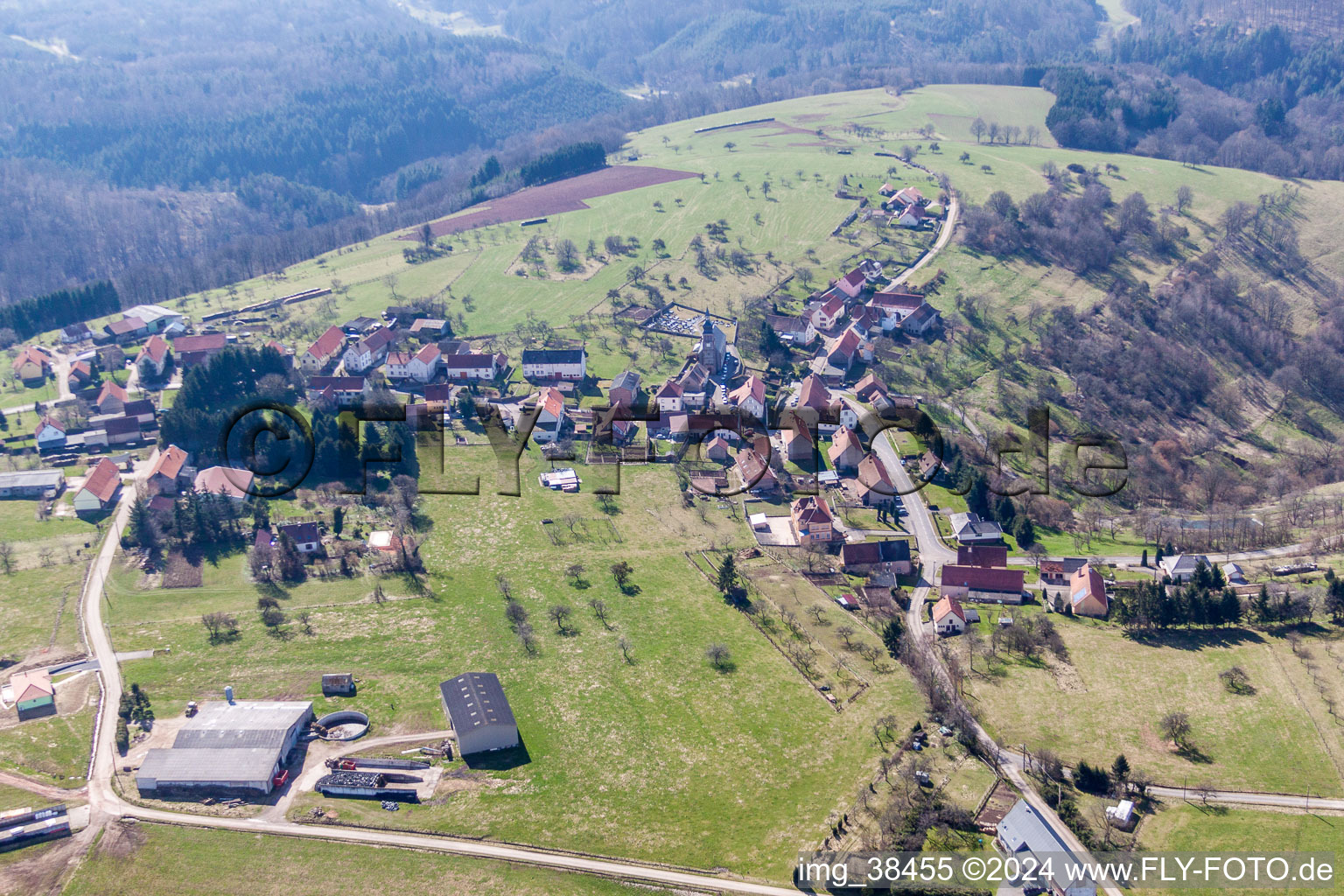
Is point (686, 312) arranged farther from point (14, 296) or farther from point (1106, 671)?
point (14, 296)

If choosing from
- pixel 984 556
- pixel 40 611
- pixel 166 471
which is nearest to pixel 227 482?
pixel 166 471

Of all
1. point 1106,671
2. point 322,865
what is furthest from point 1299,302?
point 322,865

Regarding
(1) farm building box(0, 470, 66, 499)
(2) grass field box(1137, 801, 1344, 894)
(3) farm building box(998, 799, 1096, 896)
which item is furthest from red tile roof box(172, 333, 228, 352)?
(2) grass field box(1137, 801, 1344, 894)

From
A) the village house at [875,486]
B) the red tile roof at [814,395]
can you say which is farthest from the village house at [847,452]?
the red tile roof at [814,395]

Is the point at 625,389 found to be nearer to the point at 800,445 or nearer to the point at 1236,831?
the point at 800,445

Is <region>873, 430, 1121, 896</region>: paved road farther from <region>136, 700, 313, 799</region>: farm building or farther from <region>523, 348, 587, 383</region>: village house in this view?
<region>136, 700, 313, 799</region>: farm building

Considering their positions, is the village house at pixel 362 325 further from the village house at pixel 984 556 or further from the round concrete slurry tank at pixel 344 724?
the village house at pixel 984 556
